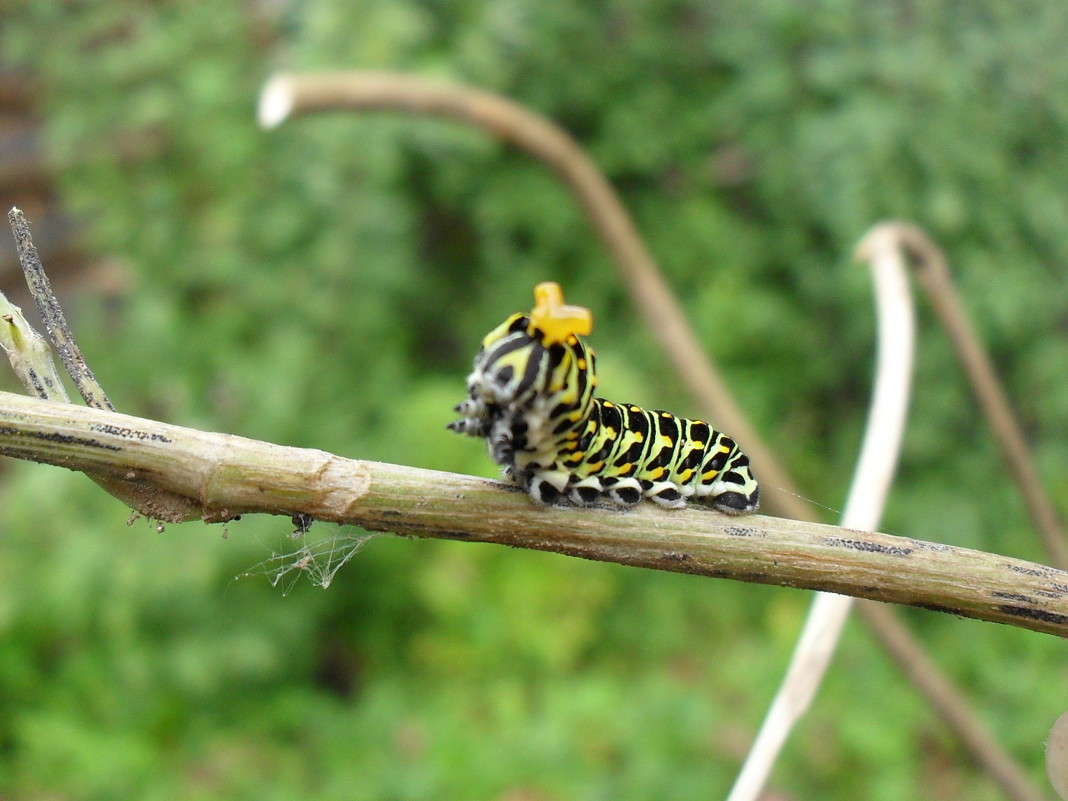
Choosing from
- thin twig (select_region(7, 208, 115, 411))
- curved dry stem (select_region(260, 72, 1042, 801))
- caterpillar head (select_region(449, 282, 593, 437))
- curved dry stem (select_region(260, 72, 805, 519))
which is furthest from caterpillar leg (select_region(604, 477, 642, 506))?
curved dry stem (select_region(260, 72, 805, 519))

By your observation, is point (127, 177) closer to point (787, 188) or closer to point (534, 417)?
point (787, 188)

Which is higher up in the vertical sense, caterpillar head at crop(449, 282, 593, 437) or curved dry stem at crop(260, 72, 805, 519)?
curved dry stem at crop(260, 72, 805, 519)

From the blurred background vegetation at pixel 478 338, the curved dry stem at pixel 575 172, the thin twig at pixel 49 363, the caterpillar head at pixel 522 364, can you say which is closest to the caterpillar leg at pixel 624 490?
the caterpillar head at pixel 522 364

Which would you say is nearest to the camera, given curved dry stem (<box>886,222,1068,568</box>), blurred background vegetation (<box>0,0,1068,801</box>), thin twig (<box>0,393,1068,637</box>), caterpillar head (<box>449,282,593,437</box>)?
thin twig (<box>0,393,1068,637</box>)

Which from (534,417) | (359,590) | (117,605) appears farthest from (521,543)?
(359,590)

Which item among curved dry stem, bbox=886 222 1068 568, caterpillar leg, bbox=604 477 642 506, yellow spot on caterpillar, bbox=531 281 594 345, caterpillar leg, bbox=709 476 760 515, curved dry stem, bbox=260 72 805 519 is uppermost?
curved dry stem, bbox=260 72 805 519

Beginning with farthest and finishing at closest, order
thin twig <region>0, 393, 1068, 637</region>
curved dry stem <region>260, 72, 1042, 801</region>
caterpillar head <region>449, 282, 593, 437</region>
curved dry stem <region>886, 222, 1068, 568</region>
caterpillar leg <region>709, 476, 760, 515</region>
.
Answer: curved dry stem <region>260, 72, 1042, 801</region>, curved dry stem <region>886, 222, 1068, 568</region>, caterpillar leg <region>709, 476, 760, 515</region>, caterpillar head <region>449, 282, 593, 437</region>, thin twig <region>0, 393, 1068, 637</region>

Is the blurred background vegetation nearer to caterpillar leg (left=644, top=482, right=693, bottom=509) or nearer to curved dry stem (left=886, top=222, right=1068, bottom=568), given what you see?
curved dry stem (left=886, top=222, right=1068, bottom=568)
